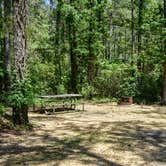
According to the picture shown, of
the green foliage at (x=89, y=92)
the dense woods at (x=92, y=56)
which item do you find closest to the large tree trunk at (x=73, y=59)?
the dense woods at (x=92, y=56)

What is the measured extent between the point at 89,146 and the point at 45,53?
18.9 m

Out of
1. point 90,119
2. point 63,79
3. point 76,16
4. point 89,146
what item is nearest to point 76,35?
point 76,16

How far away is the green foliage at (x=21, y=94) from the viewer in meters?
10.2

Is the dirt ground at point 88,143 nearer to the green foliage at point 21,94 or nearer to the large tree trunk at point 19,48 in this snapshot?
the large tree trunk at point 19,48

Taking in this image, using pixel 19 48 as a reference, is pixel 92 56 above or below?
above

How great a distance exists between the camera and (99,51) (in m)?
24.5

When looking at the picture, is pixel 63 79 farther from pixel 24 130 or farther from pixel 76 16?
pixel 24 130

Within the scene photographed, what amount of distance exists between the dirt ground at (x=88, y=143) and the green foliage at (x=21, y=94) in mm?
897

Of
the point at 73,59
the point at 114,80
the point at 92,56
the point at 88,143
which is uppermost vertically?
the point at 92,56

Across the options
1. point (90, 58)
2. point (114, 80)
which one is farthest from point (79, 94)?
point (90, 58)

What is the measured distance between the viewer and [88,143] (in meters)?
8.84

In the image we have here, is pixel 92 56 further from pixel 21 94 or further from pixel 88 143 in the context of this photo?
pixel 88 143

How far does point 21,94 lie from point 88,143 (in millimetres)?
2694

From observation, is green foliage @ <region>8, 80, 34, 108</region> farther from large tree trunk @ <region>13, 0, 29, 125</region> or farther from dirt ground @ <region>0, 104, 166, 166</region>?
dirt ground @ <region>0, 104, 166, 166</region>
